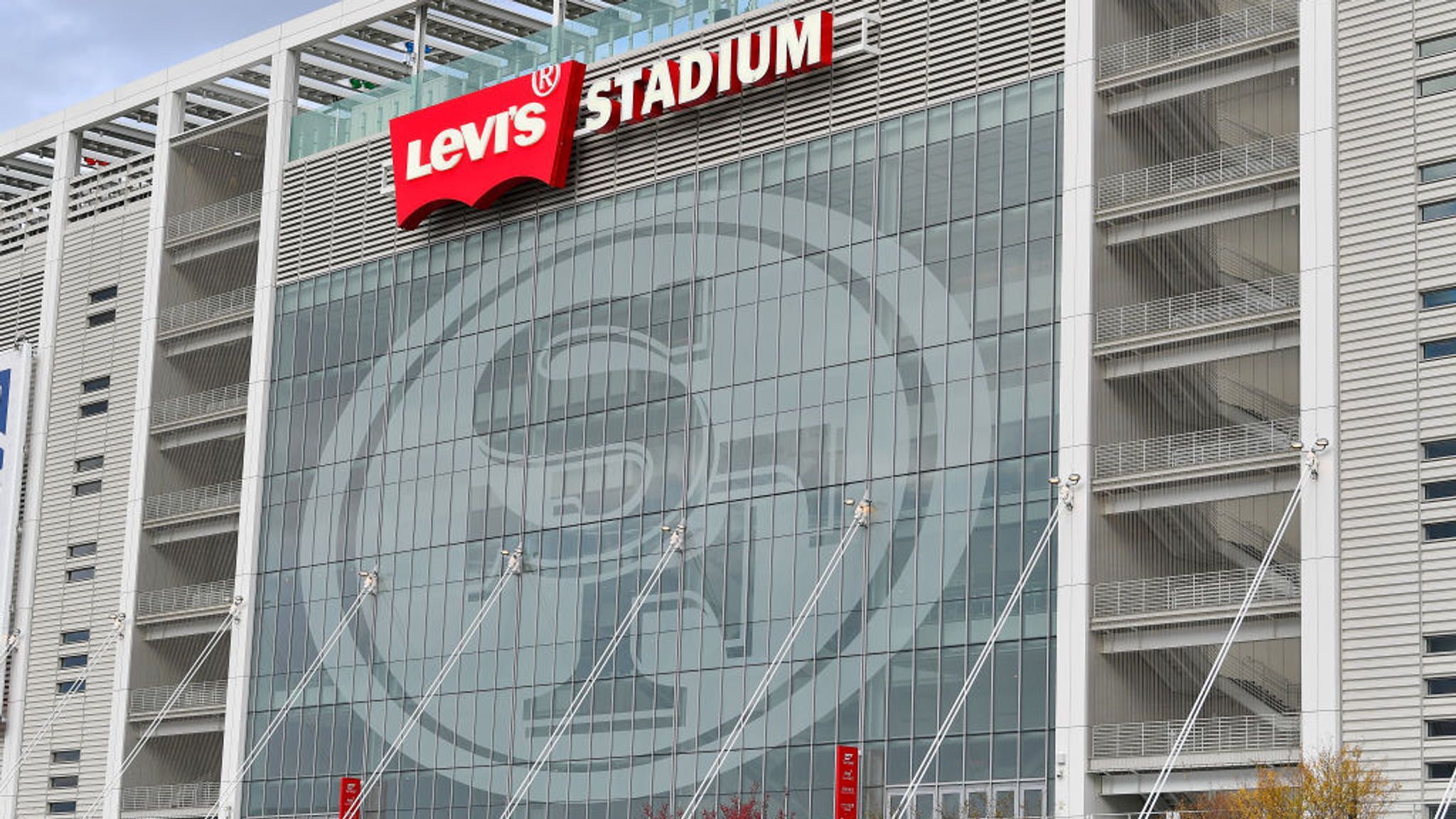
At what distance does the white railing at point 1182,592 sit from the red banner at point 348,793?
25063 millimetres

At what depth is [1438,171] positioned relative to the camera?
49469 mm

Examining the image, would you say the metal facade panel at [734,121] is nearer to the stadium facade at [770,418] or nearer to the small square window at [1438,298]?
the stadium facade at [770,418]

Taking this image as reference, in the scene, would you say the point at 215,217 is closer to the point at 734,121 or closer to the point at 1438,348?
the point at 734,121

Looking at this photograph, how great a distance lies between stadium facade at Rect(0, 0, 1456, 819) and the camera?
166 feet

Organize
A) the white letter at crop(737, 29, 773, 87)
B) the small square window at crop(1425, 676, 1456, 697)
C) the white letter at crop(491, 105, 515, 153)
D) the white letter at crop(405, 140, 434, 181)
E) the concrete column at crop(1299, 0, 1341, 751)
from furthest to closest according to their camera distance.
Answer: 1. the white letter at crop(405, 140, 434, 181)
2. the white letter at crop(491, 105, 515, 153)
3. the white letter at crop(737, 29, 773, 87)
4. the concrete column at crop(1299, 0, 1341, 751)
5. the small square window at crop(1425, 676, 1456, 697)

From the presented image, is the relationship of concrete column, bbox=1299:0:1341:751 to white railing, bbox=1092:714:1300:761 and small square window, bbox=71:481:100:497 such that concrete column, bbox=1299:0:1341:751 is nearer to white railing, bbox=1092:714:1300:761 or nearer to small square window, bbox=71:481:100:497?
white railing, bbox=1092:714:1300:761

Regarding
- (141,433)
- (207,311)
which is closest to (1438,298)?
(207,311)

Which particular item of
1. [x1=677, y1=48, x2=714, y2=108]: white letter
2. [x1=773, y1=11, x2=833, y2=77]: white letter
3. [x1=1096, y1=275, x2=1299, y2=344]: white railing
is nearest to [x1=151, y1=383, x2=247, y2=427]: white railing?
[x1=677, y1=48, x2=714, y2=108]: white letter

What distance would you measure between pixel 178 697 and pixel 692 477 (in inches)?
944

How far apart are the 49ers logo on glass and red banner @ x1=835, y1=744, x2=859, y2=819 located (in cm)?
2007

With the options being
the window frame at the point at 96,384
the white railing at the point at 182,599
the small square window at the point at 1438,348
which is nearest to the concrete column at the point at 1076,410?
the small square window at the point at 1438,348

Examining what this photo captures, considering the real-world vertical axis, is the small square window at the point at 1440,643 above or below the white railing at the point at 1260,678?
below

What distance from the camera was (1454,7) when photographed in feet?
163

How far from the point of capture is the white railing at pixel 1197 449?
51750 mm
